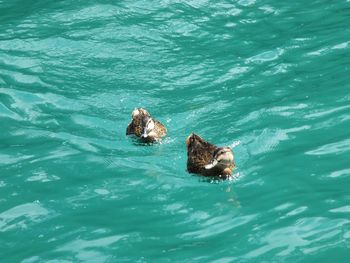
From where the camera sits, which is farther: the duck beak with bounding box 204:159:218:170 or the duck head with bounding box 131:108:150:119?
the duck head with bounding box 131:108:150:119

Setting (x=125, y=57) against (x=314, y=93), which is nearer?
(x=314, y=93)

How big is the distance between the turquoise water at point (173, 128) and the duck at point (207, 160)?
12cm

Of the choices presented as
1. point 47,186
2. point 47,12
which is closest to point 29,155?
point 47,186

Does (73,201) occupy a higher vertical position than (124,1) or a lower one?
lower

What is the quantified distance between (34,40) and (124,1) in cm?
212

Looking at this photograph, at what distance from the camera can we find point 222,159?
8.62m

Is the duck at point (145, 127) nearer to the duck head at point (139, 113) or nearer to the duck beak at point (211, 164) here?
the duck head at point (139, 113)

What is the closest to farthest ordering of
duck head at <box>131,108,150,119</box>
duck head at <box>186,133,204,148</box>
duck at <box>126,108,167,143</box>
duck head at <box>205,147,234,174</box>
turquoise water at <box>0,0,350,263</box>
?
turquoise water at <box>0,0,350,263</box>, duck head at <box>205,147,234,174</box>, duck head at <box>186,133,204,148</box>, duck at <box>126,108,167,143</box>, duck head at <box>131,108,150,119</box>

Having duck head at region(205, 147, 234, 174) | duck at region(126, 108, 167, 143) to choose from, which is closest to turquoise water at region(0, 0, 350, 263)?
duck at region(126, 108, 167, 143)

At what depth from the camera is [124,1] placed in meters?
14.9

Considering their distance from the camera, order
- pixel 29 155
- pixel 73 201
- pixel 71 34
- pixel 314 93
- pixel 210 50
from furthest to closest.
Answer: pixel 71 34 → pixel 210 50 → pixel 314 93 → pixel 29 155 → pixel 73 201

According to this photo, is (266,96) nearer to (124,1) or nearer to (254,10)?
(254,10)

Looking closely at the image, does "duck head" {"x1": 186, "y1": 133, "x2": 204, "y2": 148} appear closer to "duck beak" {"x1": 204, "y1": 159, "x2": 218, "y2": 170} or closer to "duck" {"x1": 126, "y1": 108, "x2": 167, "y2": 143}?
"duck beak" {"x1": 204, "y1": 159, "x2": 218, "y2": 170}

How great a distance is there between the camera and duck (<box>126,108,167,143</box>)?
9.84 m
